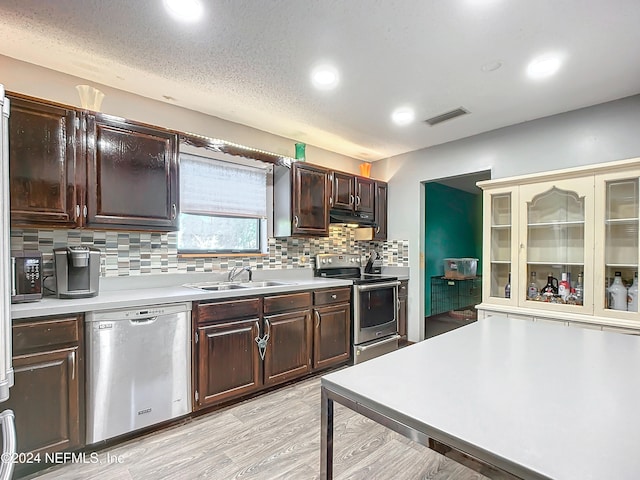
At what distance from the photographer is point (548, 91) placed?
2.57m

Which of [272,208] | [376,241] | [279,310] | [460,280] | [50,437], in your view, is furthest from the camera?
[460,280]

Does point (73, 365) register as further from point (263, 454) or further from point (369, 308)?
point (369, 308)

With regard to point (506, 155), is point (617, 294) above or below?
below

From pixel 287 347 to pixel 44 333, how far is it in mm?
1696

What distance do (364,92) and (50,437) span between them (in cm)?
303

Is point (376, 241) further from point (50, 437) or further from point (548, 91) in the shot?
point (50, 437)

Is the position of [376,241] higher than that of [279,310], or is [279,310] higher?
[376,241]

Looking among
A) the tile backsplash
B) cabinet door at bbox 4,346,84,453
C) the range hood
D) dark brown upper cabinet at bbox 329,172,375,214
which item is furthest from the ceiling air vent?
cabinet door at bbox 4,346,84,453

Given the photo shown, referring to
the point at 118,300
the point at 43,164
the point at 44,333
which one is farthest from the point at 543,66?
the point at 44,333

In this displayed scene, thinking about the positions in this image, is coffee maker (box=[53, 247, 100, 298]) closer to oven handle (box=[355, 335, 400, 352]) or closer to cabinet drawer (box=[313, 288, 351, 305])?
cabinet drawer (box=[313, 288, 351, 305])

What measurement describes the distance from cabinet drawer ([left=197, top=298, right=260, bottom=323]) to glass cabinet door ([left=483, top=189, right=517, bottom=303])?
2.22m

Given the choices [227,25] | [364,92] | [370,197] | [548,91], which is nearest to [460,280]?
[370,197]

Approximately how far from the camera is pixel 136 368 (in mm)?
2055

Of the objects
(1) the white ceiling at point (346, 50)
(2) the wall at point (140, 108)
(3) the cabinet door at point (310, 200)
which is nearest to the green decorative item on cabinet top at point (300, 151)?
(3) the cabinet door at point (310, 200)
